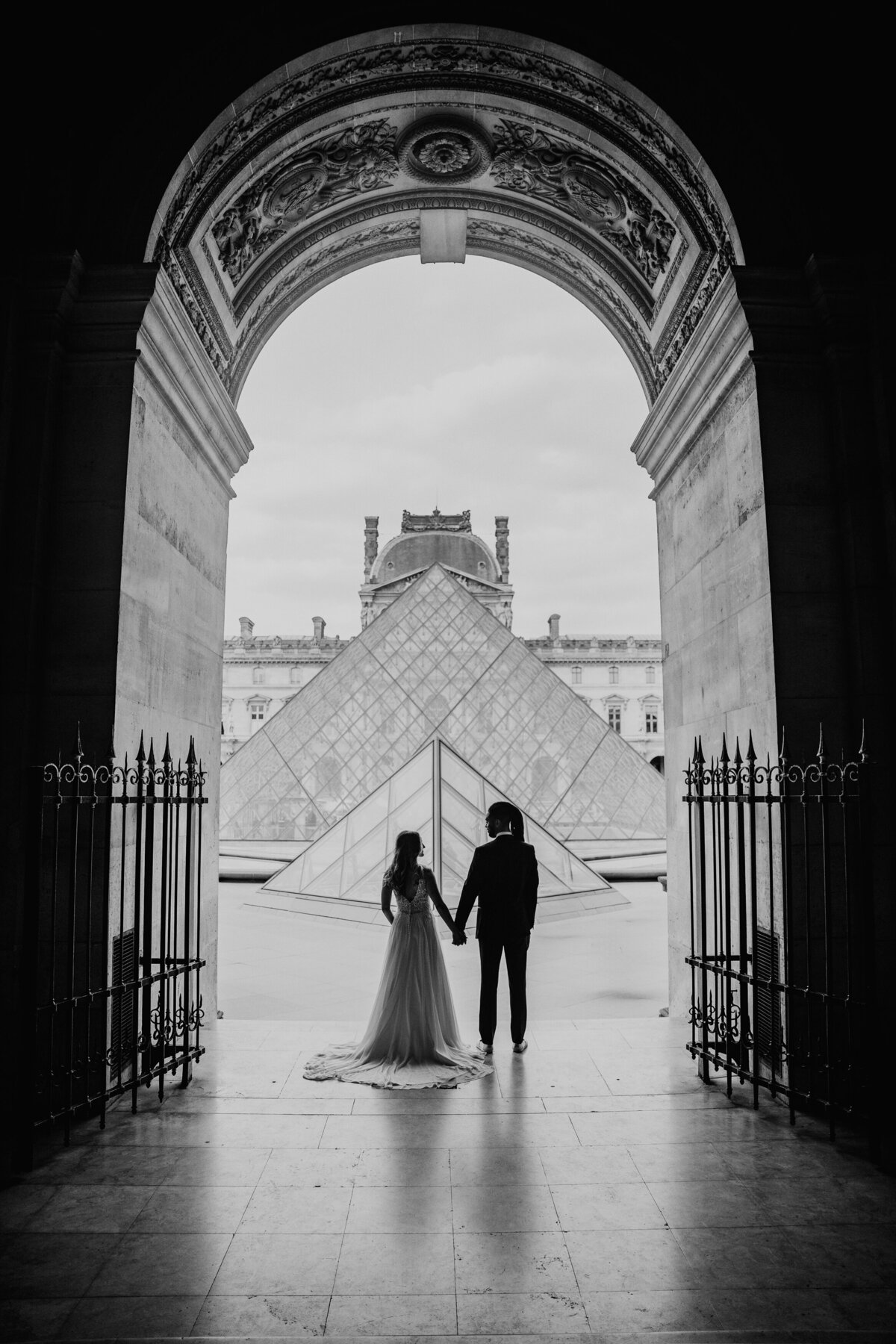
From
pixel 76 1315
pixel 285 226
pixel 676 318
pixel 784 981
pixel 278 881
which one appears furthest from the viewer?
pixel 278 881

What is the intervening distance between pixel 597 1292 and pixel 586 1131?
A: 1.21 metres

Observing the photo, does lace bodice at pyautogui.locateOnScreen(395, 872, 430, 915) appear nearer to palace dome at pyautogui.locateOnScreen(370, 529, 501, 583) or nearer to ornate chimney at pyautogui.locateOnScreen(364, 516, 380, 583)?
palace dome at pyautogui.locateOnScreen(370, 529, 501, 583)

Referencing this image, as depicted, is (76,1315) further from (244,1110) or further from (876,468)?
(876,468)

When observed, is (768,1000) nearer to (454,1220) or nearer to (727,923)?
(727,923)

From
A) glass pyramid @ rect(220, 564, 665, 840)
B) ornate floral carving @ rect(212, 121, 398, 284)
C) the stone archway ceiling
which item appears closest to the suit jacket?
the stone archway ceiling

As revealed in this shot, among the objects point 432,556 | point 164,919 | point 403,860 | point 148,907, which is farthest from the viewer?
point 432,556

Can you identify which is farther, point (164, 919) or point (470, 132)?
point (470, 132)

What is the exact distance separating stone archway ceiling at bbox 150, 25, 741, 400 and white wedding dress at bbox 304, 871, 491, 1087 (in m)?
3.80

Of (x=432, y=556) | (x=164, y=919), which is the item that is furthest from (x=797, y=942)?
(x=432, y=556)

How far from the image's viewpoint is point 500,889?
4.59m

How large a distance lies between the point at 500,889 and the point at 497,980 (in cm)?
47

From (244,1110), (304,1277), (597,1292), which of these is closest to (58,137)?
(244,1110)

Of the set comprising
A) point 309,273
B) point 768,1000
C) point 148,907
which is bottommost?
point 768,1000

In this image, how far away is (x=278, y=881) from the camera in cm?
1242
